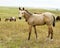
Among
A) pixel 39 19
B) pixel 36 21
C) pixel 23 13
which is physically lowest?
pixel 36 21

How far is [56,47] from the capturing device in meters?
10.2

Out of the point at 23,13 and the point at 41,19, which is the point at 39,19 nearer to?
the point at 41,19

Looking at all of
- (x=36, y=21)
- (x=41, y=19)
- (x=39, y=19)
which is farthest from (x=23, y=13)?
(x=41, y=19)

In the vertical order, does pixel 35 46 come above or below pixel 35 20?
below

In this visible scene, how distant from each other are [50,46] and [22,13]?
315 cm

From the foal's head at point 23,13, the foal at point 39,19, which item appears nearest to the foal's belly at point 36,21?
the foal at point 39,19

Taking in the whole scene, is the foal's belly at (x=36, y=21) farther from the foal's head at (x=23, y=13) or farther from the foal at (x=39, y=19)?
the foal's head at (x=23, y=13)

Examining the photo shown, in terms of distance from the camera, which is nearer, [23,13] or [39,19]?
[23,13]

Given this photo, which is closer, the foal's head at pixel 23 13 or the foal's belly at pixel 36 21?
the foal's head at pixel 23 13

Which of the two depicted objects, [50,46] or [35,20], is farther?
[35,20]

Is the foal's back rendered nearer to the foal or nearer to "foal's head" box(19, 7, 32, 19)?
the foal

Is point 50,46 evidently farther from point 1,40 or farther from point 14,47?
point 1,40

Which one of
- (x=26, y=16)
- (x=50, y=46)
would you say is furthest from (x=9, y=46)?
(x=26, y=16)

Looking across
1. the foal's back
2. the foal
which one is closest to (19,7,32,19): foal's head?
the foal
